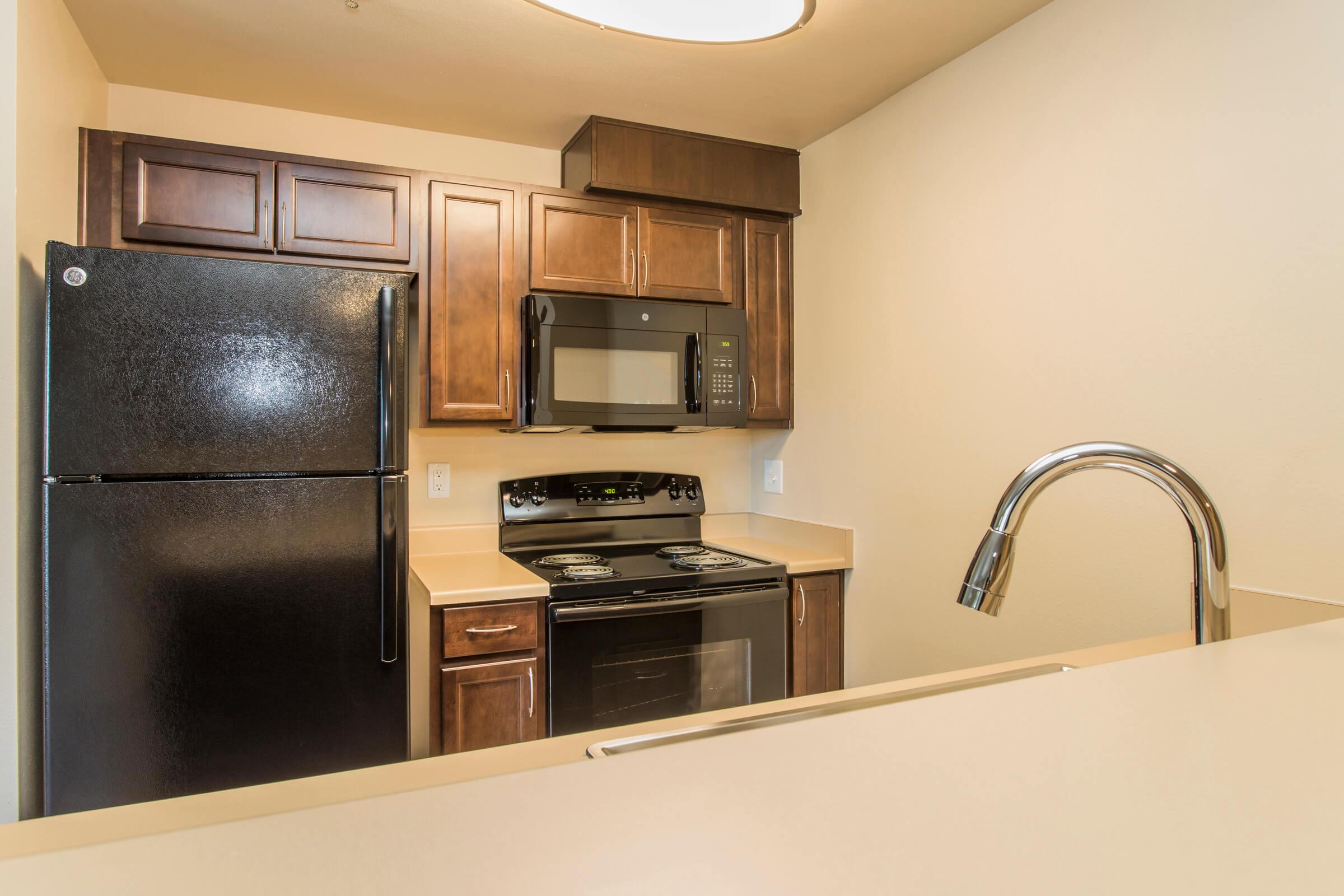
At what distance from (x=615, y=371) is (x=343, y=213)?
950mm

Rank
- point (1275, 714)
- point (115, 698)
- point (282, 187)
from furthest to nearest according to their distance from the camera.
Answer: point (282, 187) → point (115, 698) → point (1275, 714)

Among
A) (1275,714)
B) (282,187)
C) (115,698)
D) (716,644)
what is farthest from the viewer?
(716,644)

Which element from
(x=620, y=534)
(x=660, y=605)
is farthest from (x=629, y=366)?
(x=660, y=605)

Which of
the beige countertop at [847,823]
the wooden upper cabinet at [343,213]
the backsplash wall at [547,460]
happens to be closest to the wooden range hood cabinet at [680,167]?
the wooden upper cabinet at [343,213]

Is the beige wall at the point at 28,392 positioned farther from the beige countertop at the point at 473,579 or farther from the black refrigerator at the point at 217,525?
the beige countertop at the point at 473,579

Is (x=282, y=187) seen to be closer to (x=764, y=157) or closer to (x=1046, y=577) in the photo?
(x=764, y=157)

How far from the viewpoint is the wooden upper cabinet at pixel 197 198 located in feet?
6.84

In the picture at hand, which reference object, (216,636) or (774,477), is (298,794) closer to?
(216,636)

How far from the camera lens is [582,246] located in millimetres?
2584

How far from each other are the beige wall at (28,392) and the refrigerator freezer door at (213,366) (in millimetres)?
89

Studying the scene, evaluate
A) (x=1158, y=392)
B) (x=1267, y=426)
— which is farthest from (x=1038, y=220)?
(x=1267, y=426)

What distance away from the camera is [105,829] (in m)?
0.68

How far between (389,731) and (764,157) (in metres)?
2.22

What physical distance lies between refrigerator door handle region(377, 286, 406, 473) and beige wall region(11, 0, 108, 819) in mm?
693
